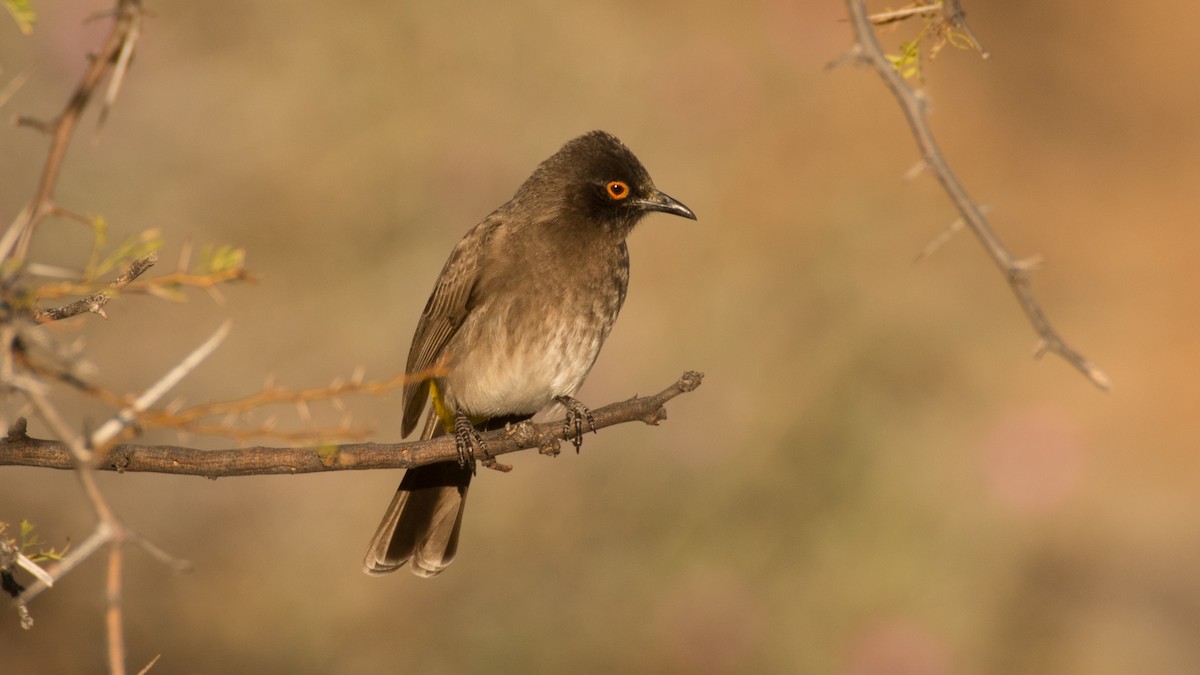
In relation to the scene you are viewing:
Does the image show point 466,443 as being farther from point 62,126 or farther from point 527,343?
point 62,126

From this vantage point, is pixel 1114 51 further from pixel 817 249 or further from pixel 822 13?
pixel 817 249

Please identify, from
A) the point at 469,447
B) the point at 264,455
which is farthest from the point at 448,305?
the point at 264,455

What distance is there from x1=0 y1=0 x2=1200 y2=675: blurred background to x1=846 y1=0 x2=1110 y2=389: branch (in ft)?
19.9

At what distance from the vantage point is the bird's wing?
514cm

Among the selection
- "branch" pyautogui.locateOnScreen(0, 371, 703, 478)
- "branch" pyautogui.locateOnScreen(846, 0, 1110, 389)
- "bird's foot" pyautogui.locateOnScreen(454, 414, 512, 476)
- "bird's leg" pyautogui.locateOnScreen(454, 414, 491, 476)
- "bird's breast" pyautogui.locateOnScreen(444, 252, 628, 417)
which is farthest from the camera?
"bird's breast" pyautogui.locateOnScreen(444, 252, 628, 417)

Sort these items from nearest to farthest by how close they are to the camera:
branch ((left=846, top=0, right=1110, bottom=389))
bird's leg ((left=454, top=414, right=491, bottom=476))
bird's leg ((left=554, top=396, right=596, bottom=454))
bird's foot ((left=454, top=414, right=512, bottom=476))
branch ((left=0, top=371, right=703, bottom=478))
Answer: branch ((left=846, top=0, right=1110, bottom=389)) → branch ((left=0, top=371, right=703, bottom=478)) → bird's foot ((left=454, top=414, right=512, bottom=476)) → bird's leg ((left=454, top=414, right=491, bottom=476)) → bird's leg ((left=554, top=396, right=596, bottom=454))

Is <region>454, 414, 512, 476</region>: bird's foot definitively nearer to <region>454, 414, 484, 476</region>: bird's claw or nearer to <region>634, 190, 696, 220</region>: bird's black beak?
<region>454, 414, 484, 476</region>: bird's claw

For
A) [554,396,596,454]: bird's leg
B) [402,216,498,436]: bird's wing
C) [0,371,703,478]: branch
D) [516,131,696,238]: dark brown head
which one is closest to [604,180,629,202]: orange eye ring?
[516,131,696,238]: dark brown head

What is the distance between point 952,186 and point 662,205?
314cm

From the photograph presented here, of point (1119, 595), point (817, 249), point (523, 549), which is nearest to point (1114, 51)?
point (817, 249)

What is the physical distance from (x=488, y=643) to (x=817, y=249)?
165 inches

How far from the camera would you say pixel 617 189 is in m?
5.27

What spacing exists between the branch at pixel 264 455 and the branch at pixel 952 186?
1.04 metres

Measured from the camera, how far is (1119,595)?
897 centimetres
